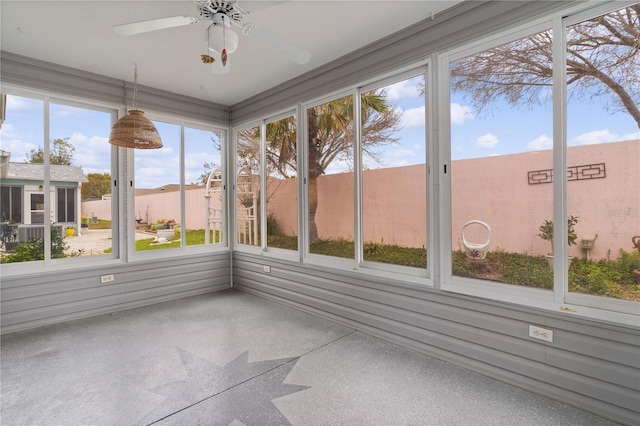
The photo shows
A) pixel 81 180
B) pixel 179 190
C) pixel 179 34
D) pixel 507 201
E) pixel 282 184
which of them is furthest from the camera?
pixel 179 190

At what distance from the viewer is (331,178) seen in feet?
12.0

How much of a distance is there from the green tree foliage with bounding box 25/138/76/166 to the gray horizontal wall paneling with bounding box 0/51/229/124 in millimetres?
586

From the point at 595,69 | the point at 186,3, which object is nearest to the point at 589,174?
the point at 595,69

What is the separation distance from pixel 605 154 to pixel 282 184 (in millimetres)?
3307

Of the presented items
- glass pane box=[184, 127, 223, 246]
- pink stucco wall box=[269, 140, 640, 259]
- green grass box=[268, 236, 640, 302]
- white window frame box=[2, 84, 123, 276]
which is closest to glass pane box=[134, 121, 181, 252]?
glass pane box=[184, 127, 223, 246]

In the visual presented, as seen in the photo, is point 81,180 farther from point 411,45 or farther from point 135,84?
point 411,45

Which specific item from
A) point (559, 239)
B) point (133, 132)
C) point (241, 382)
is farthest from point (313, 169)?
point (559, 239)

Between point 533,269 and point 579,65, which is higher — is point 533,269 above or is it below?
below

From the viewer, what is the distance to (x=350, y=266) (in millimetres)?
3359

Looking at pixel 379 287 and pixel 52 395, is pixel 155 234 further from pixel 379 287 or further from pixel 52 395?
pixel 379 287

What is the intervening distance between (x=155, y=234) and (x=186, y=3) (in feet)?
9.85

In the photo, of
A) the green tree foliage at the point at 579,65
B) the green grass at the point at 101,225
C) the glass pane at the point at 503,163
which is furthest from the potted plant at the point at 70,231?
the green tree foliage at the point at 579,65

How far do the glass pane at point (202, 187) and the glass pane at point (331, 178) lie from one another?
1.90 meters

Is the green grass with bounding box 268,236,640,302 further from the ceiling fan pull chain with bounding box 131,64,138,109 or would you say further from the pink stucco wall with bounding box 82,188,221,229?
the ceiling fan pull chain with bounding box 131,64,138,109
